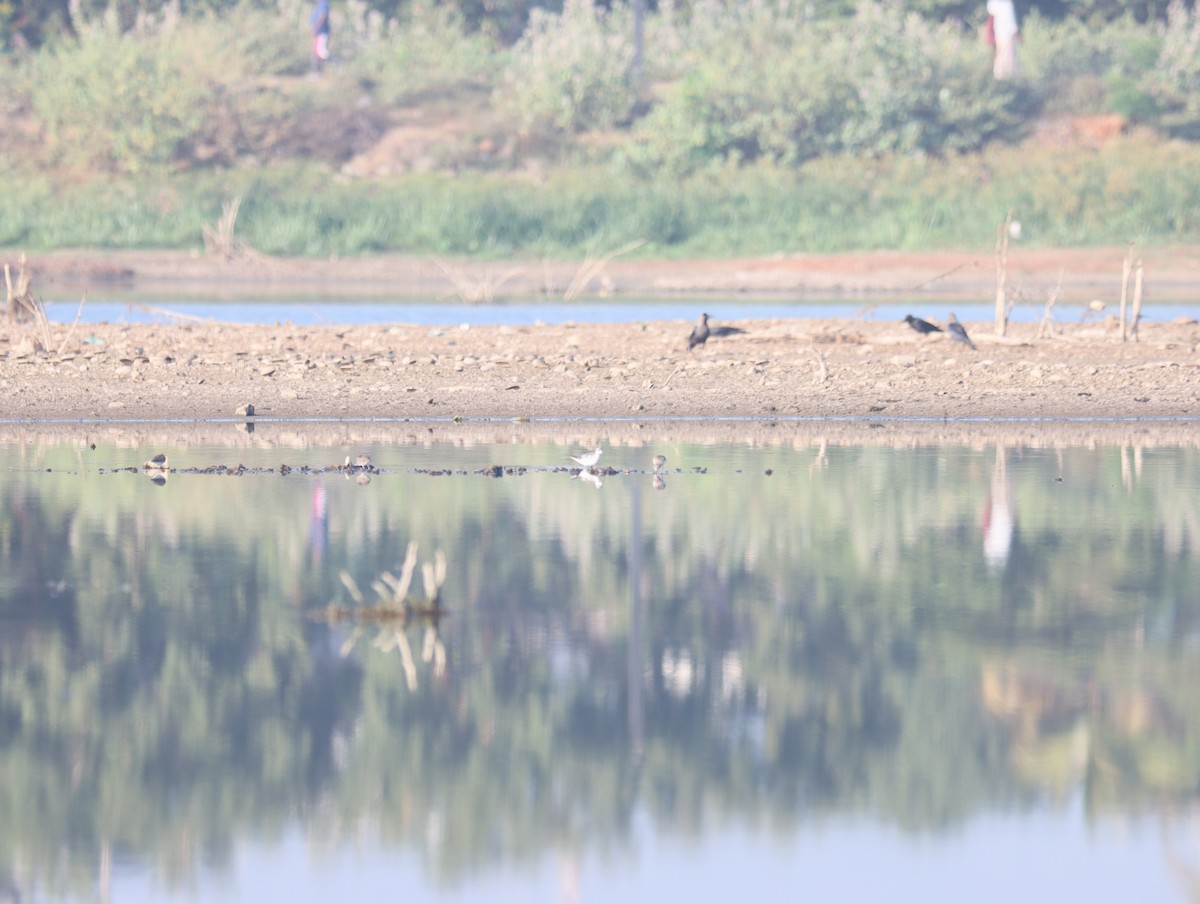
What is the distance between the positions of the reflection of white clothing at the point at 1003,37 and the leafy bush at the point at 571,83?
25.5 ft

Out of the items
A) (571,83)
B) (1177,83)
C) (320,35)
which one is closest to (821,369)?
(571,83)

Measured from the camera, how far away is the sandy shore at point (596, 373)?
1708 centimetres

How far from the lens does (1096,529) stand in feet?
37.4

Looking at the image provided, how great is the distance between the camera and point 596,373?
1872 cm

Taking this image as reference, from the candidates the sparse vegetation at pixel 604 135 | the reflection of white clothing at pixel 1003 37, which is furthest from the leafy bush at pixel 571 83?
the reflection of white clothing at pixel 1003 37

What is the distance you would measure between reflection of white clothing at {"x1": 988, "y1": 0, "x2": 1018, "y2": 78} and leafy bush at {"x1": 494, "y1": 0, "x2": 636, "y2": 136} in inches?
306

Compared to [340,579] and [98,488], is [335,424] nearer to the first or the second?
[98,488]

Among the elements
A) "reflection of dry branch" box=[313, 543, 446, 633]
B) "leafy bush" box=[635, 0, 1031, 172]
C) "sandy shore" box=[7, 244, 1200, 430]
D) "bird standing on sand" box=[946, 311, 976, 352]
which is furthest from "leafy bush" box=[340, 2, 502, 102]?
"reflection of dry branch" box=[313, 543, 446, 633]

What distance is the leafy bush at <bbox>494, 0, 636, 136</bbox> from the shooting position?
45.3 m

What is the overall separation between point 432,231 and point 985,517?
27.1m

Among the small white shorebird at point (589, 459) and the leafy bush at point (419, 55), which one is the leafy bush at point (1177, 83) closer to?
the leafy bush at point (419, 55)

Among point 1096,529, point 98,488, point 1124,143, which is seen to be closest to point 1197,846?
point 1096,529

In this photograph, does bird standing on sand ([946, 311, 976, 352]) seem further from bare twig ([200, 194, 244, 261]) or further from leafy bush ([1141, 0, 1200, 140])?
leafy bush ([1141, 0, 1200, 140])

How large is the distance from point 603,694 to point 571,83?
38825 mm
